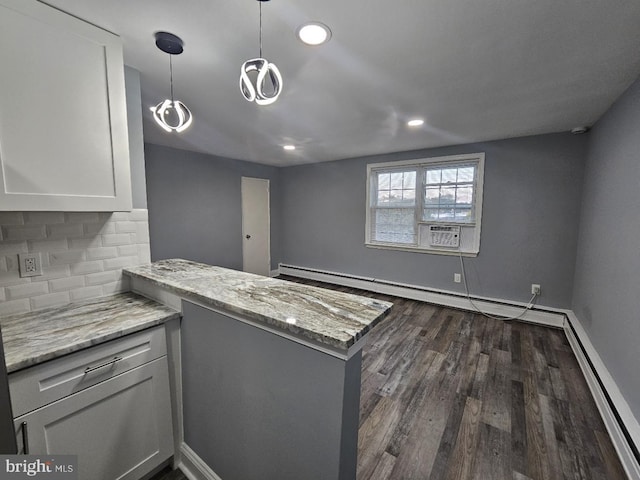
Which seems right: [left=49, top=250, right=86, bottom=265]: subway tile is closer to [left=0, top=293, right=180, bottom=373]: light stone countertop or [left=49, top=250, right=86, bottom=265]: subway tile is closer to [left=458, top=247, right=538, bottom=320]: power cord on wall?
[left=0, top=293, right=180, bottom=373]: light stone countertop

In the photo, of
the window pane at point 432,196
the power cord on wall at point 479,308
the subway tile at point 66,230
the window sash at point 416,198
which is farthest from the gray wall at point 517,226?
the subway tile at point 66,230

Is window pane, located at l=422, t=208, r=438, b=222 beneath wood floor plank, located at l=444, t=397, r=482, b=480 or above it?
above

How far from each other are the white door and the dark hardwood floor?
3.17 m

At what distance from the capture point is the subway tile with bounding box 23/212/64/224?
140 centimetres

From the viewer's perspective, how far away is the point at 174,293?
144 centimetres

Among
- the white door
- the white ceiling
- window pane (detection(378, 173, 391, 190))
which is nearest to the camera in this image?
the white ceiling

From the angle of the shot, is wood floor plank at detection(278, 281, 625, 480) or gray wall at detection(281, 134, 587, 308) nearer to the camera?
wood floor plank at detection(278, 281, 625, 480)

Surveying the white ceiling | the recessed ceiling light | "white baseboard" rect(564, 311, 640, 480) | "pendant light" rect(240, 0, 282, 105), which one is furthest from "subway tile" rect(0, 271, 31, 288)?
"white baseboard" rect(564, 311, 640, 480)

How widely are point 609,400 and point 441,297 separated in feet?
7.25

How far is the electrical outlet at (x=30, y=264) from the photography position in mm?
1388

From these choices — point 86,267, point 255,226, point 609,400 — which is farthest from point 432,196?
point 86,267

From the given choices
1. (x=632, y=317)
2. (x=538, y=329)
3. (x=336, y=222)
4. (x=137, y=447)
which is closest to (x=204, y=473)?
(x=137, y=447)

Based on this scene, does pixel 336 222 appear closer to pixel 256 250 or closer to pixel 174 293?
pixel 256 250

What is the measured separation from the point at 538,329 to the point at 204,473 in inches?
148
